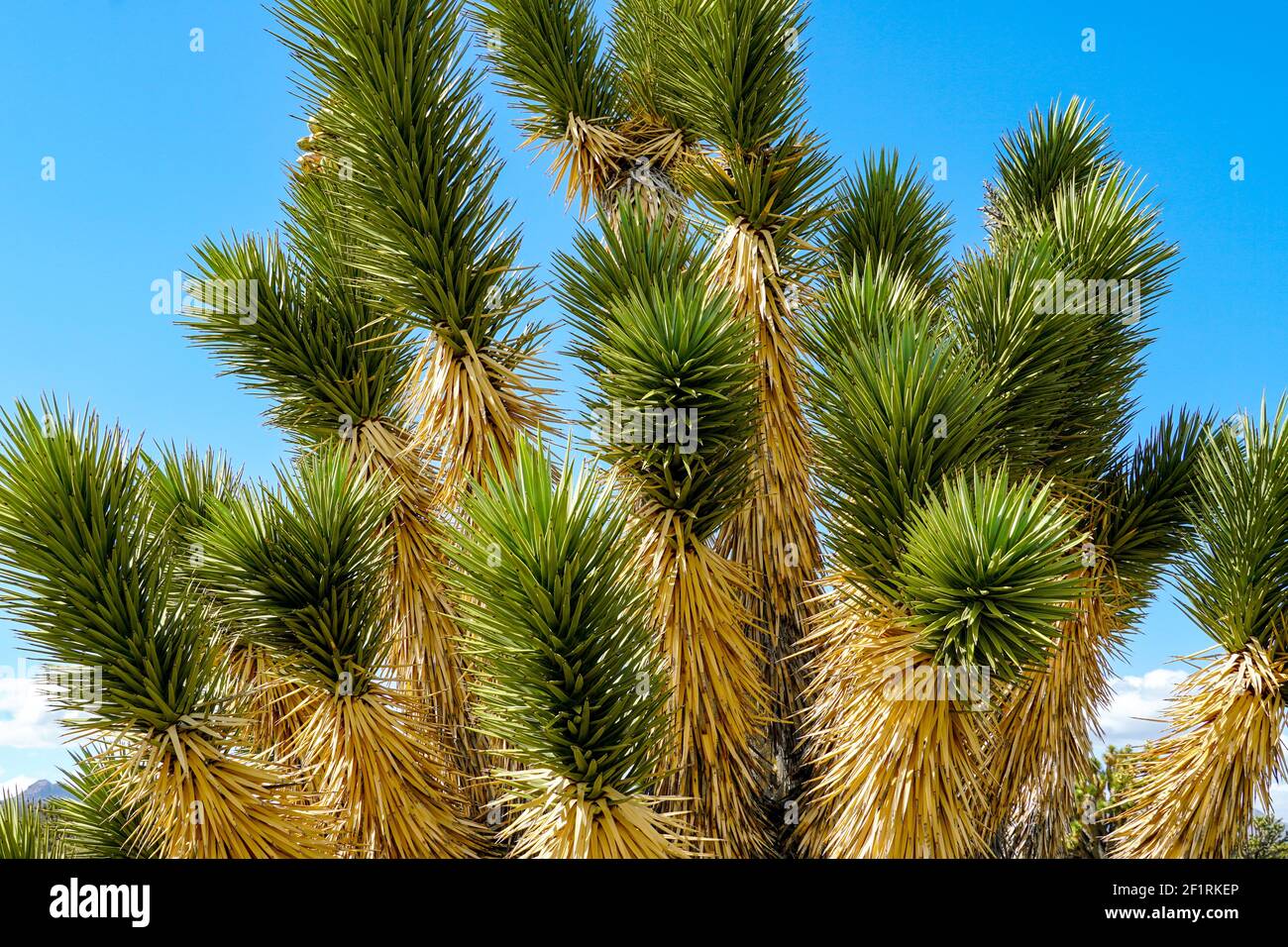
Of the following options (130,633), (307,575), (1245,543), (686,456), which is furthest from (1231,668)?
(130,633)

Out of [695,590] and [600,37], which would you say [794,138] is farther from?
[695,590]

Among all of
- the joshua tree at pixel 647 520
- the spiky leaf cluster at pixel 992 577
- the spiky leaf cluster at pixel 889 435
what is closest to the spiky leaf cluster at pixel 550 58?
the joshua tree at pixel 647 520

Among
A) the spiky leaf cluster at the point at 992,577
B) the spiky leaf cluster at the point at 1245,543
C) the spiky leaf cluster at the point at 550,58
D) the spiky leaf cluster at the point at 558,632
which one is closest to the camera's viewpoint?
the spiky leaf cluster at the point at 558,632

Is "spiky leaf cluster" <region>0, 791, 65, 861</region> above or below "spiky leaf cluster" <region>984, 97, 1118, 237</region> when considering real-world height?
below

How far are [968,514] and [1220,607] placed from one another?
113 inches

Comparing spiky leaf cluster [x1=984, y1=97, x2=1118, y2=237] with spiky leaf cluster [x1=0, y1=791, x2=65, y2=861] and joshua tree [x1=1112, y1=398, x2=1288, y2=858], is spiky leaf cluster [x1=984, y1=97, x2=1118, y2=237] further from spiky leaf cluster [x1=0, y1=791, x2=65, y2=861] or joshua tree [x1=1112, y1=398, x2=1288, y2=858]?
spiky leaf cluster [x1=0, y1=791, x2=65, y2=861]

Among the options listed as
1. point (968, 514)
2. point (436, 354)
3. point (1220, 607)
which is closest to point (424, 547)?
point (436, 354)

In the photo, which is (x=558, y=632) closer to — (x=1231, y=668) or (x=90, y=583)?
(x=90, y=583)

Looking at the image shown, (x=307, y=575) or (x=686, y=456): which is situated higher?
(x=686, y=456)

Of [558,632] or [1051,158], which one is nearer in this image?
[558,632]

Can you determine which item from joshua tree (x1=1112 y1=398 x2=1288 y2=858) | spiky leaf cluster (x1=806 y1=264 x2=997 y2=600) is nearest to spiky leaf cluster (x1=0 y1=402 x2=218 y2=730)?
spiky leaf cluster (x1=806 y1=264 x2=997 y2=600)

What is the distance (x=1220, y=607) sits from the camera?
21.4ft

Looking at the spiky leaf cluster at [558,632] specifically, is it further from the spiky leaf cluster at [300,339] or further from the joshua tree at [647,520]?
the spiky leaf cluster at [300,339]
